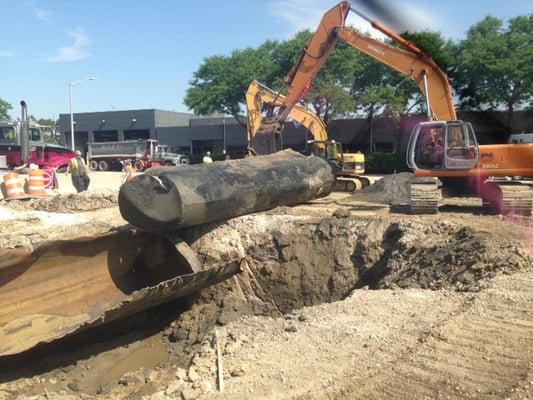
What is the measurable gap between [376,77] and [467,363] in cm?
3198

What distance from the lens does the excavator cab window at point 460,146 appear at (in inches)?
414

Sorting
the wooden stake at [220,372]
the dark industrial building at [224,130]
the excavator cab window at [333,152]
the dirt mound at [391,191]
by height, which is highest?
the dark industrial building at [224,130]

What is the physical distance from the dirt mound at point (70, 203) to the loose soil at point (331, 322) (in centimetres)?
178

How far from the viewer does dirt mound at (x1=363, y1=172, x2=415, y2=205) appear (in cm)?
1308

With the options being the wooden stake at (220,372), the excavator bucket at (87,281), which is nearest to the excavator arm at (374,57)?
the excavator bucket at (87,281)

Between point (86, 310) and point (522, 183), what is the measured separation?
316 inches

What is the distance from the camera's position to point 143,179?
8.54m

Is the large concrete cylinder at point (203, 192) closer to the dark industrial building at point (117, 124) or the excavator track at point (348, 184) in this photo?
the excavator track at point (348, 184)

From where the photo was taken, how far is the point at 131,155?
133ft

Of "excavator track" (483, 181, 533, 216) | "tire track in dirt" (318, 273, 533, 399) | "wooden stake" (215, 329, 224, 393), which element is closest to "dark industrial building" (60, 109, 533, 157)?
"excavator track" (483, 181, 533, 216)

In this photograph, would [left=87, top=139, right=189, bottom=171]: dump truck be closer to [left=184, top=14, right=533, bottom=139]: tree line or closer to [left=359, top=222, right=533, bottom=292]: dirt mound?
[left=184, top=14, right=533, bottom=139]: tree line

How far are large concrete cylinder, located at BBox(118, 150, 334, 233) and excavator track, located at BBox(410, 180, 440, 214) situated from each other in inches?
89.7

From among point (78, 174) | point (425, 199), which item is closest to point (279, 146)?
point (78, 174)

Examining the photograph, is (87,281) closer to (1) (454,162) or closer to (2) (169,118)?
(1) (454,162)
